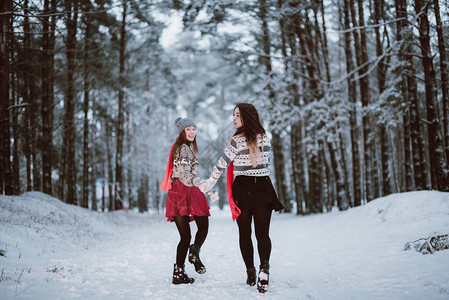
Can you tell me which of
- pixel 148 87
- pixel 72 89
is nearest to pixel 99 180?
pixel 148 87

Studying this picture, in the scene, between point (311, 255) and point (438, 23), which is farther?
point (438, 23)

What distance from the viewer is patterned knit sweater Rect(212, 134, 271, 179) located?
3898 millimetres

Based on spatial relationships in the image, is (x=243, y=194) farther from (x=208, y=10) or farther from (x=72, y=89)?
(x=72, y=89)

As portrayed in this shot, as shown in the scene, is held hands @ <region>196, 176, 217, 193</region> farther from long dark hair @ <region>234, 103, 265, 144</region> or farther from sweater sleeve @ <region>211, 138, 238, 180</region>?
long dark hair @ <region>234, 103, 265, 144</region>

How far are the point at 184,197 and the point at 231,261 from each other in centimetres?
196

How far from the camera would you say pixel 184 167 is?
166 inches

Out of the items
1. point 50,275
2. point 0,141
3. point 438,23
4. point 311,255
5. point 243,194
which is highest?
point 438,23

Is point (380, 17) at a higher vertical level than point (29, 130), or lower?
higher

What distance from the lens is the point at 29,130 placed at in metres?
12.2

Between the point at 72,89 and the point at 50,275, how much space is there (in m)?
11.2

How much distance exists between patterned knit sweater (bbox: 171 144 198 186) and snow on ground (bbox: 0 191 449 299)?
4.20 ft

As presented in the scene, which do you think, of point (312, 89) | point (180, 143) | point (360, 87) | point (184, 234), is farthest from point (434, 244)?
point (312, 89)

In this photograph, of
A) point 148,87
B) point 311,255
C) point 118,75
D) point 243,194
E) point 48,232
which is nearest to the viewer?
point 243,194

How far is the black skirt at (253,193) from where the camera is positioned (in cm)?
379
